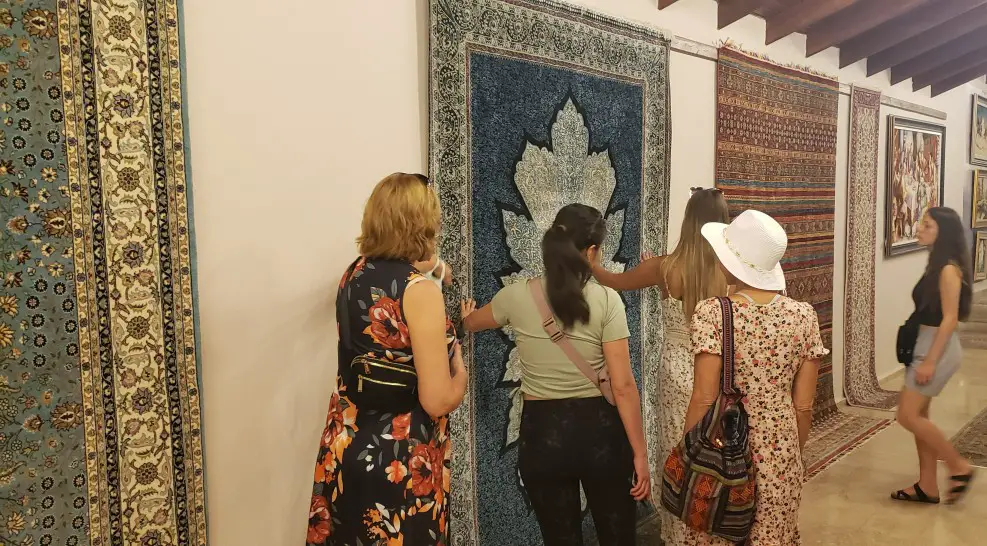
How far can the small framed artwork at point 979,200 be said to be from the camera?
934cm

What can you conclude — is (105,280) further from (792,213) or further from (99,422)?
(792,213)

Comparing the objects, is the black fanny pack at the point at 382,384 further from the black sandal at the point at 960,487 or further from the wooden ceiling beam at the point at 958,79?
the wooden ceiling beam at the point at 958,79

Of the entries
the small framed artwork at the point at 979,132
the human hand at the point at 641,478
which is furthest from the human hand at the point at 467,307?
the small framed artwork at the point at 979,132

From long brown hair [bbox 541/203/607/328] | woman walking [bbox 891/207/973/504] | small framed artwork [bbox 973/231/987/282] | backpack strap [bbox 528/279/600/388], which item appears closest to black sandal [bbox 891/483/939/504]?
woman walking [bbox 891/207/973/504]

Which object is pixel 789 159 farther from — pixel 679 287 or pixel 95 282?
pixel 95 282

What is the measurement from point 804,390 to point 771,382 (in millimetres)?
125

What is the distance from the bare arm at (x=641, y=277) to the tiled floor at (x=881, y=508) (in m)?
1.54

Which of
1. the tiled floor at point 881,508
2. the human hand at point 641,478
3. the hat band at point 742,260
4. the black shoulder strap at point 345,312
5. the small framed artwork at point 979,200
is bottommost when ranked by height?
the tiled floor at point 881,508

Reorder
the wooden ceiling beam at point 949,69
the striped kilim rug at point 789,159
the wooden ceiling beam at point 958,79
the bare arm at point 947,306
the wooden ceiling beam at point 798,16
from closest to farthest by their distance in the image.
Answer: the bare arm at point 947,306 < the striped kilim rug at point 789,159 < the wooden ceiling beam at point 798,16 < the wooden ceiling beam at point 949,69 < the wooden ceiling beam at point 958,79

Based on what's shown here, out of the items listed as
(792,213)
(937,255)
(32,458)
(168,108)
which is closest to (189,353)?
(32,458)

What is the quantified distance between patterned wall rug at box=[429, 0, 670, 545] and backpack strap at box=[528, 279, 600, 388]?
64 cm

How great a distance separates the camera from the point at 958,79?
7.65 m

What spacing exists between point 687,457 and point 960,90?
330 inches

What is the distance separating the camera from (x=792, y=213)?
5.43 metres
